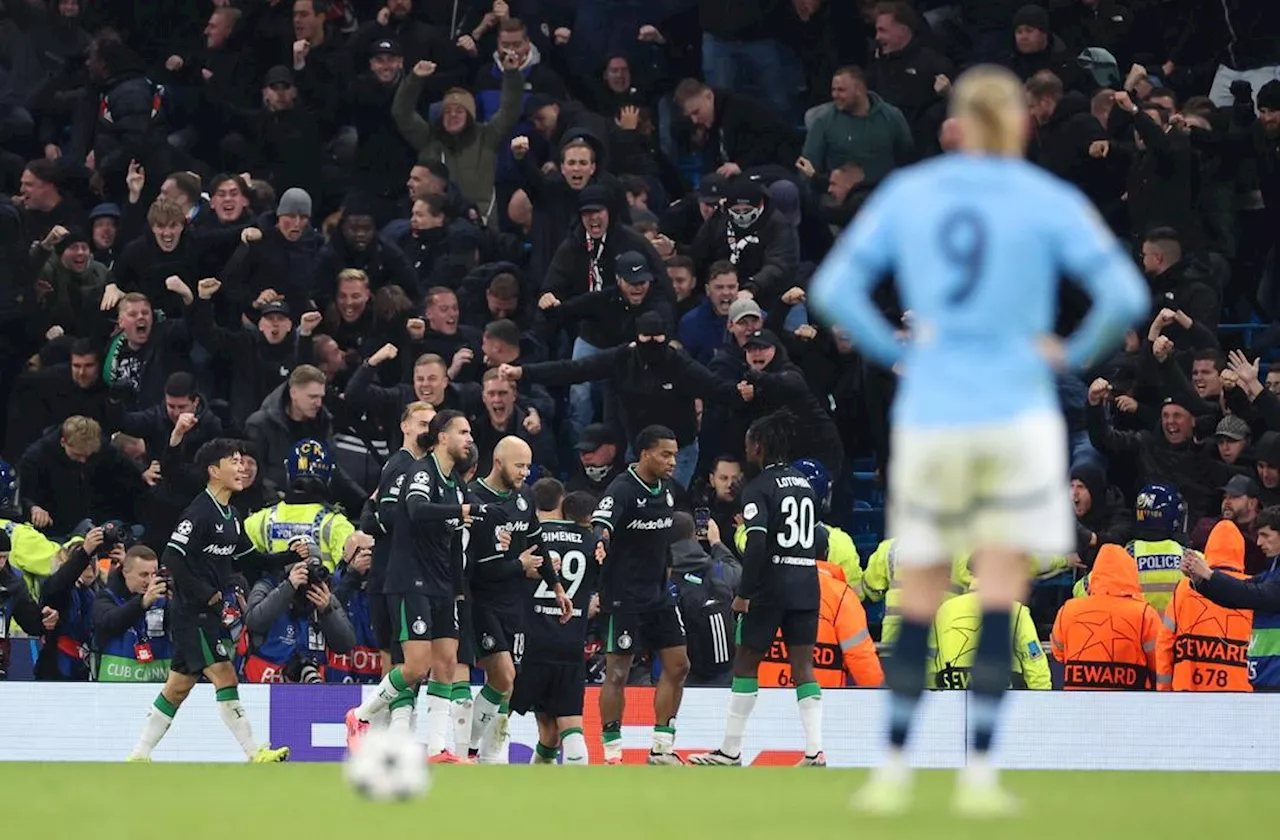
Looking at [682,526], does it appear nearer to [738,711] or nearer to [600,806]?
[738,711]

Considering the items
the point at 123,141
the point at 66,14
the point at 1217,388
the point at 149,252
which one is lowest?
the point at 1217,388

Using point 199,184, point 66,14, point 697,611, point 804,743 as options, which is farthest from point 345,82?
point 804,743

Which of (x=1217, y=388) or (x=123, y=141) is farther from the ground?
(x=123, y=141)

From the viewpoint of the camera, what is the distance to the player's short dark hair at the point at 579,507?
53.5 feet

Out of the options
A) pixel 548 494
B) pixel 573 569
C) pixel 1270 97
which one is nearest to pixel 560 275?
pixel 548 494

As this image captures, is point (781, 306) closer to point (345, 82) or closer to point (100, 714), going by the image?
point (345, 82)

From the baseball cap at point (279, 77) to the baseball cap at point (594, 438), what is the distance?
5.42 metres

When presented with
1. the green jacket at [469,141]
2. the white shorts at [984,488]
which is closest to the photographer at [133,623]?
the green jacket at [469,141]

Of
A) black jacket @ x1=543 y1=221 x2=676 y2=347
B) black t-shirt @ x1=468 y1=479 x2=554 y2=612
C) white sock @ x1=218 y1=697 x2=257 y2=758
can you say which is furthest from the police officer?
black jacket @ x1=543 y1=221 x2=676 y2=347

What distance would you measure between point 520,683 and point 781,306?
484cm

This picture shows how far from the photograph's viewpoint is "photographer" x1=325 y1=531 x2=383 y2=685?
16938 millimetres

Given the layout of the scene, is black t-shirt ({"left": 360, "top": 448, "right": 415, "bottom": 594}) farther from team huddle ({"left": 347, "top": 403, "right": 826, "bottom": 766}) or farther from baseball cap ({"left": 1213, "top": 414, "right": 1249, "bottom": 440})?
baseball cap ({"left": 1213, "top": 414, "right": 1249, "bottom": 440})

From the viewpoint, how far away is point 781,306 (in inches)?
759

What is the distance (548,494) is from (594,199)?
11.5ft
